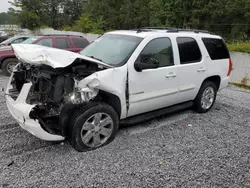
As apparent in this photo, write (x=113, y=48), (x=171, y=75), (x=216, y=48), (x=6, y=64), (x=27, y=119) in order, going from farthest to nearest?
1. (x=6, y=64)
2. (x=216, y=48)
3. (x=171, y=75)
4. (x=113, y=48)
5. (x=27, y=119)

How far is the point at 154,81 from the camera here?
3.80 meters

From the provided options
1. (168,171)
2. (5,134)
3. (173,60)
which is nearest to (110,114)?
(168,171)

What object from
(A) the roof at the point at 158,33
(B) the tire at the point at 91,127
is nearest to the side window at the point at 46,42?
(A) the roof at the point at 158,33

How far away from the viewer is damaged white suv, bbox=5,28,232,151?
10.1ft

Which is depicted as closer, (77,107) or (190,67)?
(77,107)

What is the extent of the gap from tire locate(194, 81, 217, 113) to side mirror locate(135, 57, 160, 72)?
168 cm

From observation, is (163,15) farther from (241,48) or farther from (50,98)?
(50,98)

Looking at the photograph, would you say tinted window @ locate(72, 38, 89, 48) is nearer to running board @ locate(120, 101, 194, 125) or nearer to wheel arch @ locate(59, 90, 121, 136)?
running board @ locate(120, 101, 194, 125)

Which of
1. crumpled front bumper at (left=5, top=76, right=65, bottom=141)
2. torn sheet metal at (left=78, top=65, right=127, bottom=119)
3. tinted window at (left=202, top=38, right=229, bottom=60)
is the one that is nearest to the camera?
crumpled front bumper at (left=5, top=76, right=65, bottom=141)

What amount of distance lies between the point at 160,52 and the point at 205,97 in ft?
6.16

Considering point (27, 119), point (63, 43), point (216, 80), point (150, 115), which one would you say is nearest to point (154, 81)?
point (150, 115)

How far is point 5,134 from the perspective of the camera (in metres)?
3.78

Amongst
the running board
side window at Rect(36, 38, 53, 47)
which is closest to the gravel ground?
the running board

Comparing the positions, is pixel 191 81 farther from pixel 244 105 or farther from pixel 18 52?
pixel 18 52
